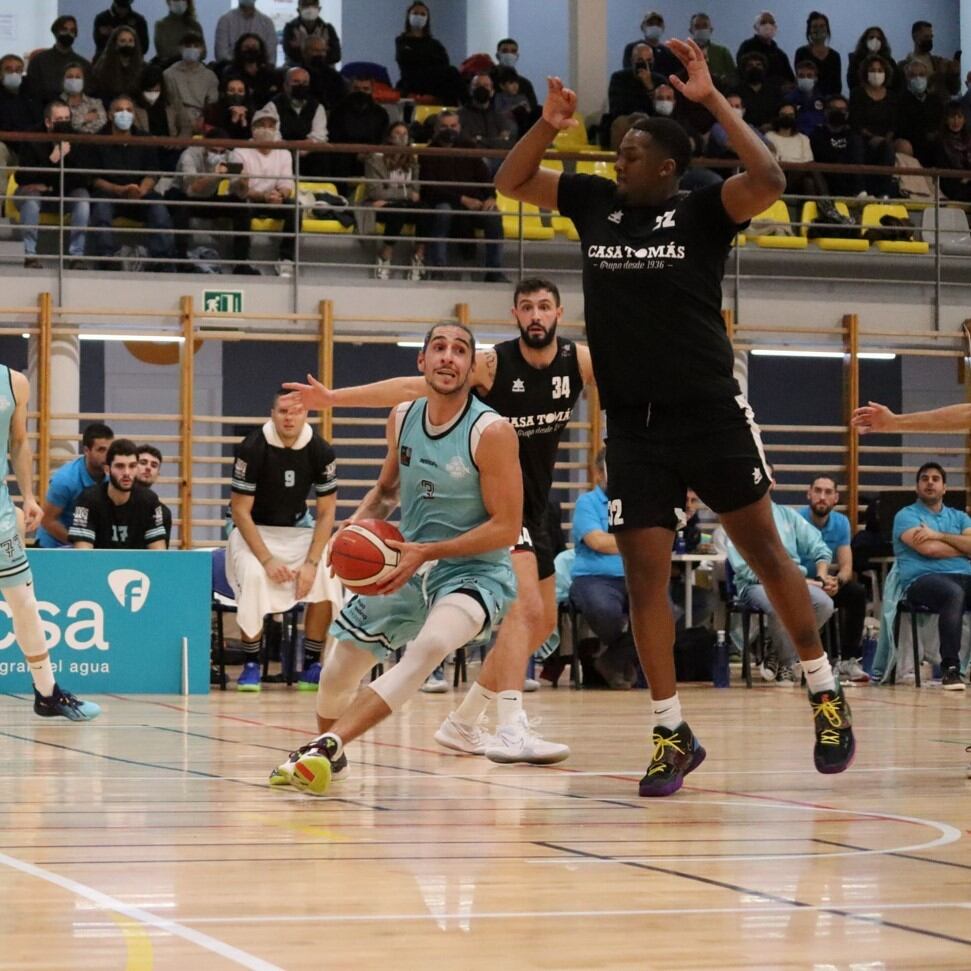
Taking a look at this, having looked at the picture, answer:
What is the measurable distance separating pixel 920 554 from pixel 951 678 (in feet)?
2.85

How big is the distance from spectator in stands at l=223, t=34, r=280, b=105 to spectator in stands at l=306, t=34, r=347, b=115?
43cm

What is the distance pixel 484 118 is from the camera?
1617 cm

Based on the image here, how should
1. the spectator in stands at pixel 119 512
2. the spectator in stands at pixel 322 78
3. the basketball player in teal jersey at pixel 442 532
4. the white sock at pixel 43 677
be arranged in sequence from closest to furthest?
the basketball player in teal jersey at pixel 442 532 → the white sock at pixel 43 677 → the spectator in stands at pixel 119 512 → the spectator in stands at pixel 322 78

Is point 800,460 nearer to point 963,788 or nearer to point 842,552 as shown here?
point 842,552

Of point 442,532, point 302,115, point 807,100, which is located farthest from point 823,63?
point 442,532

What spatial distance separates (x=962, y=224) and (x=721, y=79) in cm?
281

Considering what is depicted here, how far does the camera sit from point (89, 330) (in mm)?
13828

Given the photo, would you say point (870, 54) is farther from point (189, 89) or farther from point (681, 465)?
point (681, 465)

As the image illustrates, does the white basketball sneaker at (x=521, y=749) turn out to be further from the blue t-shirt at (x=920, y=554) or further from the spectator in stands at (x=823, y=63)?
the spectator in stands at (x=823, y=63)

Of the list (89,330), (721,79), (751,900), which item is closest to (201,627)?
(89,330)

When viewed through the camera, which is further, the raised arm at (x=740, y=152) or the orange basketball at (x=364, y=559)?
the orange basketball at (x=364, y=559)

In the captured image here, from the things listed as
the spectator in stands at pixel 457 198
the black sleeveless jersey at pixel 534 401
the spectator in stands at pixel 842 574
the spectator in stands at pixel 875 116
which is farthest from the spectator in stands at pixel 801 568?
the spectator in stands at pixel 875 116

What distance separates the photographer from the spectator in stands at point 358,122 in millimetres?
15617

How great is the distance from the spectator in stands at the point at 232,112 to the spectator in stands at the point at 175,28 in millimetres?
1202
